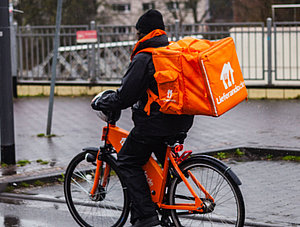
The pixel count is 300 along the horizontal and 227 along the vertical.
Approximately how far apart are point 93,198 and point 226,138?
15.2ft

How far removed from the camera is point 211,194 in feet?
16.5

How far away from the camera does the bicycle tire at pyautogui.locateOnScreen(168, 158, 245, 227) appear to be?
4.88m

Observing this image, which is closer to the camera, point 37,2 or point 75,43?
point 75,43

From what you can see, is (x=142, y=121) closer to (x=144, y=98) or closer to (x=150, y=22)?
(x=144, y=98)

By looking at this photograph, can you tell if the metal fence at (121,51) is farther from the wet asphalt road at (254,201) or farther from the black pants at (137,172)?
the black pants at (137,172)

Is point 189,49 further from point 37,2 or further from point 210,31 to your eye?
point 37,2

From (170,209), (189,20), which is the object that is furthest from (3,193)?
(189,20)

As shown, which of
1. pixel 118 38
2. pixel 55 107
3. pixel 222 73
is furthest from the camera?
pixel 118 38

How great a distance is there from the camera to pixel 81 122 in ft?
40.3

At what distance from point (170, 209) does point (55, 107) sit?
31.9 feet

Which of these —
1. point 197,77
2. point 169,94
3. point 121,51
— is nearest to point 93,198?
point 169,94

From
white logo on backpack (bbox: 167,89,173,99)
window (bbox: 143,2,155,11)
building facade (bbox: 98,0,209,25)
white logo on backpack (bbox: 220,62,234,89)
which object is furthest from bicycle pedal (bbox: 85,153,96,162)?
window (bbox: 143,2,155,11)

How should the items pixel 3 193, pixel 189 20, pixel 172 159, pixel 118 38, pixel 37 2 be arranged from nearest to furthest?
pixel 172 159
pixel 3 193
pixel 118 38
pixel 37 2
pixel 189 20

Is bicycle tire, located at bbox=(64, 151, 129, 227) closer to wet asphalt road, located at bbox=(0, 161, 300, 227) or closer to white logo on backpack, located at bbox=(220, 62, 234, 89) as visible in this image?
wet asphalt road, located at bbox=(0, 161, 300, 227)
